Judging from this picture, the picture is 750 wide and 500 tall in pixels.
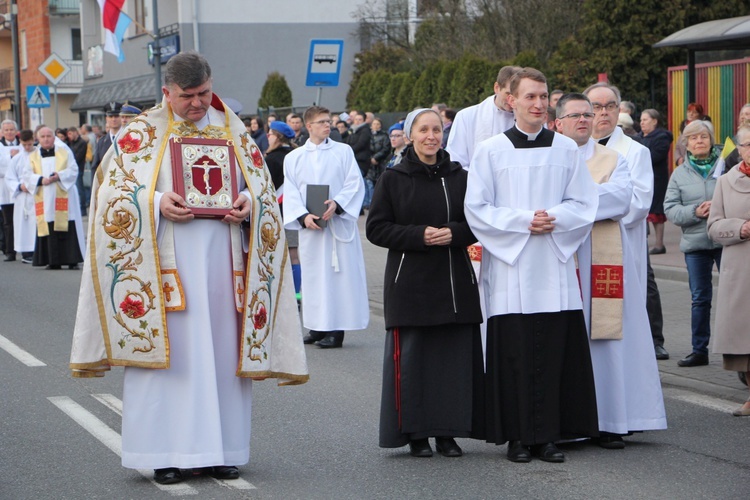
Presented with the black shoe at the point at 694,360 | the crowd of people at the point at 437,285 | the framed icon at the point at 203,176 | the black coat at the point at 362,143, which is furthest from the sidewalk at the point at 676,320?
the framed icon at the point at 203,176

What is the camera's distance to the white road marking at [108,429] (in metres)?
6.35

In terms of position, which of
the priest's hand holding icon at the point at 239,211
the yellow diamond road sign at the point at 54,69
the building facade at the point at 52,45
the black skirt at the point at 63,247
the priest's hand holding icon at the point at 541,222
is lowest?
the black skirt at the point at 63,247

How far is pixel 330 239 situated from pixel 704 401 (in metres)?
3.95

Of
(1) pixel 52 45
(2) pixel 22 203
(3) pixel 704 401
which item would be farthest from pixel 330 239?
(1) pixel 52 45

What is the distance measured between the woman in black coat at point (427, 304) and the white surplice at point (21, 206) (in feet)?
42.8

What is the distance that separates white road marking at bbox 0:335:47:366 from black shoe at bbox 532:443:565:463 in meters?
4.85

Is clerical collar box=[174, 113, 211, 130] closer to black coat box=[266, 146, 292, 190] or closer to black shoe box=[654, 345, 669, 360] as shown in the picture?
black shoe box=[654, 345, 669, 360]

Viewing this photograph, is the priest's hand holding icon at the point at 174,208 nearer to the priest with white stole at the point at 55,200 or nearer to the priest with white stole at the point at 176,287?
the priest with white stole at the point at 176,287

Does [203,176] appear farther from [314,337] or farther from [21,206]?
[21,206]

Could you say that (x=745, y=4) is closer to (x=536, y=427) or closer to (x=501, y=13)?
(x=501, y=13)

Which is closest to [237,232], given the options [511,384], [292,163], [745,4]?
[511,384]

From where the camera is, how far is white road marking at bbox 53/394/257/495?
635cm

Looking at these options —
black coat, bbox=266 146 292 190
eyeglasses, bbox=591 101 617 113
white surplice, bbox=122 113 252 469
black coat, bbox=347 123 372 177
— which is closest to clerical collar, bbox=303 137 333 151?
black coat, bbox=266 146 292 190

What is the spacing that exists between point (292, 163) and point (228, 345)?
17.0ft
